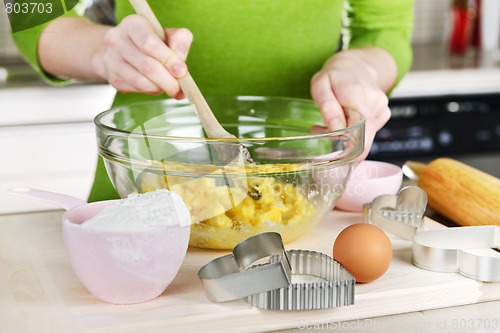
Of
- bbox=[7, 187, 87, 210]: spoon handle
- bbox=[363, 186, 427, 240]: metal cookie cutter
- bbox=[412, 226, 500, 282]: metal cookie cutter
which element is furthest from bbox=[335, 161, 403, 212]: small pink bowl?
bbox=[7, 187, 87, 210]: spoon handle

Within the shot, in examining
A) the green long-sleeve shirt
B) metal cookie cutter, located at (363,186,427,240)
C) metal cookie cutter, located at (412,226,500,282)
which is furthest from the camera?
the green long-sleeve shirt

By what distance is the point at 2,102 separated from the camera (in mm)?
1958

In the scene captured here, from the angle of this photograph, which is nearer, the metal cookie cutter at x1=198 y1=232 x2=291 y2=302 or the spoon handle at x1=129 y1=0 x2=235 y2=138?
the metal cookie cutter at x1=198 y1=232 x2=291 y2=302

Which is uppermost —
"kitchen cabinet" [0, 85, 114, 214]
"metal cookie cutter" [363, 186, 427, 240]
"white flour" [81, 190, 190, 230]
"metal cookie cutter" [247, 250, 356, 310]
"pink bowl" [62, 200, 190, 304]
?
"white flour" [81, 190, 190, 230]

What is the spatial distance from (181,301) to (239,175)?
159mm

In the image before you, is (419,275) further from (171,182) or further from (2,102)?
(2,102)

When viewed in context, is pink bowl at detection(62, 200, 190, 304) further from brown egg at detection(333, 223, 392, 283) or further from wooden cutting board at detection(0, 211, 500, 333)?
brown egg at detection(333, 223, 392, 283)

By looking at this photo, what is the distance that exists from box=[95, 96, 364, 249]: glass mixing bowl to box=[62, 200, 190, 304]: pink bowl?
0.10 m

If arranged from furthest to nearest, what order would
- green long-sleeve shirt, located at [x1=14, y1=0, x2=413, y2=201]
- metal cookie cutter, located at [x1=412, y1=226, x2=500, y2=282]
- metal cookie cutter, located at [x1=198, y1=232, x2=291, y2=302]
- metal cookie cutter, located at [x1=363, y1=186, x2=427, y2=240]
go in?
green long-sleeve shirt, located at [x1=14, y1=0, x2=413, y2=201], metal cookie cutter, located at [x1=363, y1=186, x2=427, y2=240], metal cookie cutter, located at [x1=412, y1=226, x2=500, y2=282], metal cookie cutter, located at [x1=198, y1=232, x2=291, y2=302]

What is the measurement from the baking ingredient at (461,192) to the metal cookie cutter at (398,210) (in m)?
0.06

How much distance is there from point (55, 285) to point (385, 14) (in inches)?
31.1

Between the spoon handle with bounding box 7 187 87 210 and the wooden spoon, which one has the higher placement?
the wooden spoon

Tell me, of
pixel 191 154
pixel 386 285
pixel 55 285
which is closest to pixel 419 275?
pixel 386 285

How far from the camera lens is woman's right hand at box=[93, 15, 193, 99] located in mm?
846
